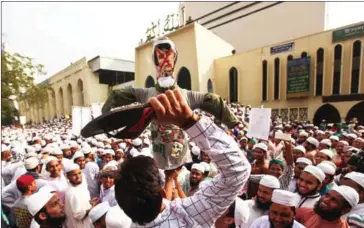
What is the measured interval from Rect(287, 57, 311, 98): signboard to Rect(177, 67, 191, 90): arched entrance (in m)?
8.37

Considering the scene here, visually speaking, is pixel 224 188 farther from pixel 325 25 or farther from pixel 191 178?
pixel 325 25

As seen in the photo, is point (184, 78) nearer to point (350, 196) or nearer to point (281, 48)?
point (281, 48)

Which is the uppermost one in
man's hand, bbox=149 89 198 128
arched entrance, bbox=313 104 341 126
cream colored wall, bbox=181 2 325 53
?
cream colored wall, bbox=181 2 325 53

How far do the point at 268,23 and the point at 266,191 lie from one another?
31408 millimetres

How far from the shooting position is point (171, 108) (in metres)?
0.77

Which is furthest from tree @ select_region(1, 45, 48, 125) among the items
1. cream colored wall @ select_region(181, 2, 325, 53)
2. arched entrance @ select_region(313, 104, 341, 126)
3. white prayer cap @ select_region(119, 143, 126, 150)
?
cream colored wall @ select_region(181, 2, 325, 53)

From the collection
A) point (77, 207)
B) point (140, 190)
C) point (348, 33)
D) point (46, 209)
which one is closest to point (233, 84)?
point (348, 33)

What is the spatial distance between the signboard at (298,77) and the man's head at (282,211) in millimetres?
17210

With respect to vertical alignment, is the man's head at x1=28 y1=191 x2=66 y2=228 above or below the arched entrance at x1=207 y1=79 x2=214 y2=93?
below

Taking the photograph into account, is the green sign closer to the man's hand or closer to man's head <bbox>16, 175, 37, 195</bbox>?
man's head <bbox>16, 175, 37, 195</bbox>

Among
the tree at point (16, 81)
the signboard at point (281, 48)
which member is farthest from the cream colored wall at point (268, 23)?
the tree at point (16, 81)

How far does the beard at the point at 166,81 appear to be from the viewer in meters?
1.71

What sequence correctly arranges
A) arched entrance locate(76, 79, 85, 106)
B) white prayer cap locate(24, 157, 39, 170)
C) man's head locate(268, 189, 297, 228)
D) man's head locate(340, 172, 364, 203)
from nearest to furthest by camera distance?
man's head locate(268, 189, 297, 228), man's head locate(340, 172, 364, 203), white prayer cap locate(24, 157, 39, 170), arched entrance locate(76, 79, 85, 106)

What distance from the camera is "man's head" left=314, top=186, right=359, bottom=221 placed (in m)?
2.10
